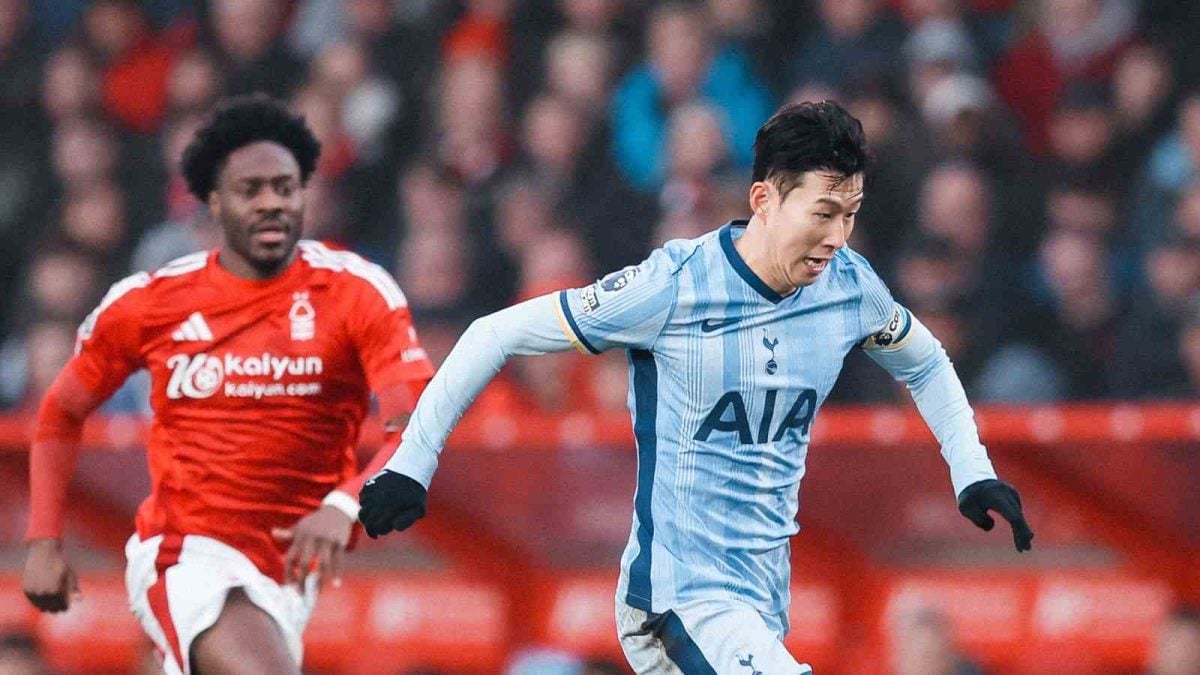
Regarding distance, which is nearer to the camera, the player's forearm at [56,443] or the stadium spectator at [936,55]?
the player's forearm at [56,443]

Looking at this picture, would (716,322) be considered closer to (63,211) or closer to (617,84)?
(617,84)

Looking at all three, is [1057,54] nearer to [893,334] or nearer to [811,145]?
[893,334]

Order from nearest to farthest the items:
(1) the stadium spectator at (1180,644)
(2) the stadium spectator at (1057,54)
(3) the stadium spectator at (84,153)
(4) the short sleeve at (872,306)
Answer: (4) the short sleeve at (872,306) → (1) the stadium spectator at (1180,644) → (2) the stadium spectator at (1057,54) → (3) the stadium spectator at (84,153)

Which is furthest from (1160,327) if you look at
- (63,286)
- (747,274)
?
(63,286)

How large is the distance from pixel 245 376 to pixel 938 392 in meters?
1.91

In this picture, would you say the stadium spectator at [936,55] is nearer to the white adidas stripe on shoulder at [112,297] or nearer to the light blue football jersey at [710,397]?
the white adidas stripe on shoulder at [112,297]

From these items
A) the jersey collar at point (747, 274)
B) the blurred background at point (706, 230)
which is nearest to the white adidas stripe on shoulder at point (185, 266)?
the jersey collar at point (747, 274)

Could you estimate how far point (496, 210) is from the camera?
32.3ft

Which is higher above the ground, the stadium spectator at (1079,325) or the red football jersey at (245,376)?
the stadium spectator at (1079,325)

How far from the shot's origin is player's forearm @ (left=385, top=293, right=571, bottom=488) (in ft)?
16.1

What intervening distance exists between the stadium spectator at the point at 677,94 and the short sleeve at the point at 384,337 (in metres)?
3.86

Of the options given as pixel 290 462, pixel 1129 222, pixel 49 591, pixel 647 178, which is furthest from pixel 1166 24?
pixel 49 591

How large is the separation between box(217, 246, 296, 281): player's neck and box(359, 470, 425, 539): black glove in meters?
1.41

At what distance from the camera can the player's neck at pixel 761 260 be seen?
4.96 metres
